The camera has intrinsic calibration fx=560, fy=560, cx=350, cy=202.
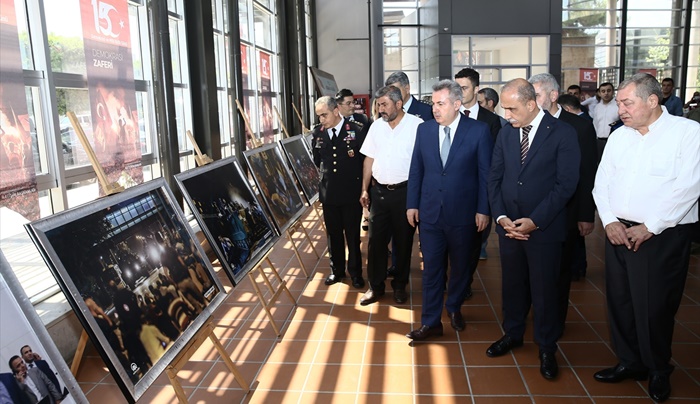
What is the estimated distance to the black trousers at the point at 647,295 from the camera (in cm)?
284

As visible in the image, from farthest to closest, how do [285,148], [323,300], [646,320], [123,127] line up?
[285,148] → [323,300] → [123,127] → [646,320]

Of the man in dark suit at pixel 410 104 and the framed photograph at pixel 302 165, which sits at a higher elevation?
the man in dark suit at pixel 410 104

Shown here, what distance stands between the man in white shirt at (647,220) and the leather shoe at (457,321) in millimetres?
1008

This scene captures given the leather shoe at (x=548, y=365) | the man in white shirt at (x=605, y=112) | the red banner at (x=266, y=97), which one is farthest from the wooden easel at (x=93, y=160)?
the man in white shirt at (x=605, y=112)

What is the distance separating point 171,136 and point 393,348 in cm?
297

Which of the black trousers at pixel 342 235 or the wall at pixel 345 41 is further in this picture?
the wall at pixel 345 41

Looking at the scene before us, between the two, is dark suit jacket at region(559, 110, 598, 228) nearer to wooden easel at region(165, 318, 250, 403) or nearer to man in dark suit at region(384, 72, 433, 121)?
man in dark suit at region(384, 72, 433, 121)

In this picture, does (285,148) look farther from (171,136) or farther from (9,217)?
(9,217)

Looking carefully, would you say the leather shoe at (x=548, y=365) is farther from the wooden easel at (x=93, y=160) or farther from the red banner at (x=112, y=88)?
the red banner at (x=112, y=88)

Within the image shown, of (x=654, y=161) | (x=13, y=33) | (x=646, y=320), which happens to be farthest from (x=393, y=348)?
(x=13, y=33)

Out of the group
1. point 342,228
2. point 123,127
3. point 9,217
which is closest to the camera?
point 9,217

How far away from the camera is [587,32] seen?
1647 centimetres

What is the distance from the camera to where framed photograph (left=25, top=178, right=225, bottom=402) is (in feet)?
6.61

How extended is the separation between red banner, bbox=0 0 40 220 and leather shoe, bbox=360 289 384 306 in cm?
246
